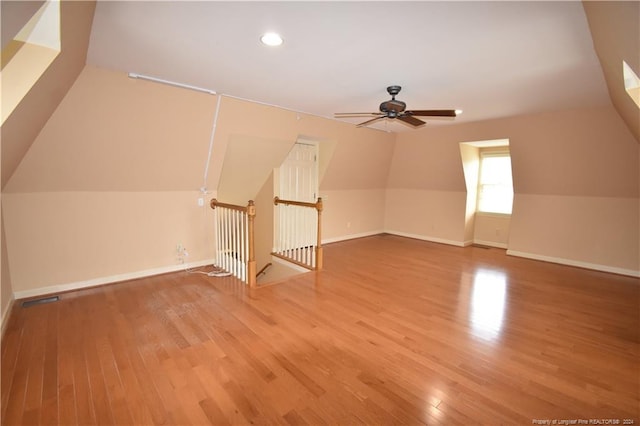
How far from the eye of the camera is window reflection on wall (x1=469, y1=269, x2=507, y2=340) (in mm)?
2701

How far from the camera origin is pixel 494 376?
205 cm

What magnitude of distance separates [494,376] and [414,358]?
1.76 feet

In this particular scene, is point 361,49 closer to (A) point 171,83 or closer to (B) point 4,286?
(A) point 171,83

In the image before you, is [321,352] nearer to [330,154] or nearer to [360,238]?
[330,154]

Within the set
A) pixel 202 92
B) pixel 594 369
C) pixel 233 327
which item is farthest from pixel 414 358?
pixel 202 92

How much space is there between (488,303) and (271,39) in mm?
3413

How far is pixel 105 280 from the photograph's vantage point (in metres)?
3.62

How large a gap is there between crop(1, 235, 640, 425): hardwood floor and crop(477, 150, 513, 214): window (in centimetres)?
253

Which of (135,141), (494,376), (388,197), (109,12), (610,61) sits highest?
(109,12)

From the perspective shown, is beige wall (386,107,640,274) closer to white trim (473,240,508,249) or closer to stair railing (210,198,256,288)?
white trim (473,240,508,249)

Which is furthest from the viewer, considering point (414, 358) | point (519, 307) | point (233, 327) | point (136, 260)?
point (136, 260)

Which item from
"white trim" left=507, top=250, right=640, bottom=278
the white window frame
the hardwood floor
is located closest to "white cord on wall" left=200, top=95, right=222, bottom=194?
the hardwood floor

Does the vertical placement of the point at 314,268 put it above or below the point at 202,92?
below

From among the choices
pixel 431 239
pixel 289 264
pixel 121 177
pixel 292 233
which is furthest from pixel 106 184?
pixel 431 239
